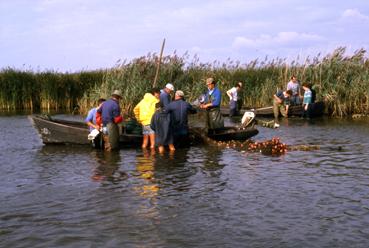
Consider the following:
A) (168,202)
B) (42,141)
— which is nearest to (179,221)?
(168,202)

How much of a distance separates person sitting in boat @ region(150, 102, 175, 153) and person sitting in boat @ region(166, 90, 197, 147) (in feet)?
0.73

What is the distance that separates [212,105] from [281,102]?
11043mm

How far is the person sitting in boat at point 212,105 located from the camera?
16.0 metres

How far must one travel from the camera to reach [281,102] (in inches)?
1042

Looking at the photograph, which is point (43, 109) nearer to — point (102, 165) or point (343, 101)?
point (343, 101)

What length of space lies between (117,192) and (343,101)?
18.8 m

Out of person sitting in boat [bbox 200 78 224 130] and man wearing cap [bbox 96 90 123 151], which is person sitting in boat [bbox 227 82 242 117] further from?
man wearing cap [bbox 96 90 123 151]

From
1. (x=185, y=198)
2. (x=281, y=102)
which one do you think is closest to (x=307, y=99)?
(x=281, y=102)

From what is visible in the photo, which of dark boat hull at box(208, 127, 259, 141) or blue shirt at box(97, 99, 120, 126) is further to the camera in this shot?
dark boat hull at box(208, 127, 259, 141)

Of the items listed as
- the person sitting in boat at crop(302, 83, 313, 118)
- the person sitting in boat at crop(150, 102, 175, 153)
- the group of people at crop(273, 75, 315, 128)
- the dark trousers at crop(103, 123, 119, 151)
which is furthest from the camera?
the group of people at crop(273, 75, 315, 128)

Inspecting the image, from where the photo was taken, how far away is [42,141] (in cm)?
1747

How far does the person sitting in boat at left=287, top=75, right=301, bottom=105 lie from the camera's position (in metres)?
26.5

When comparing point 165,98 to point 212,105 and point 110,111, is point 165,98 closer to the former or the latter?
point 212,105

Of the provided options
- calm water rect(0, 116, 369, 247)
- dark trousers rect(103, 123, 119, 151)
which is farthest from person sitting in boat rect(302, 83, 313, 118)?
dark trousers rect(103, 123, 119, 151)
